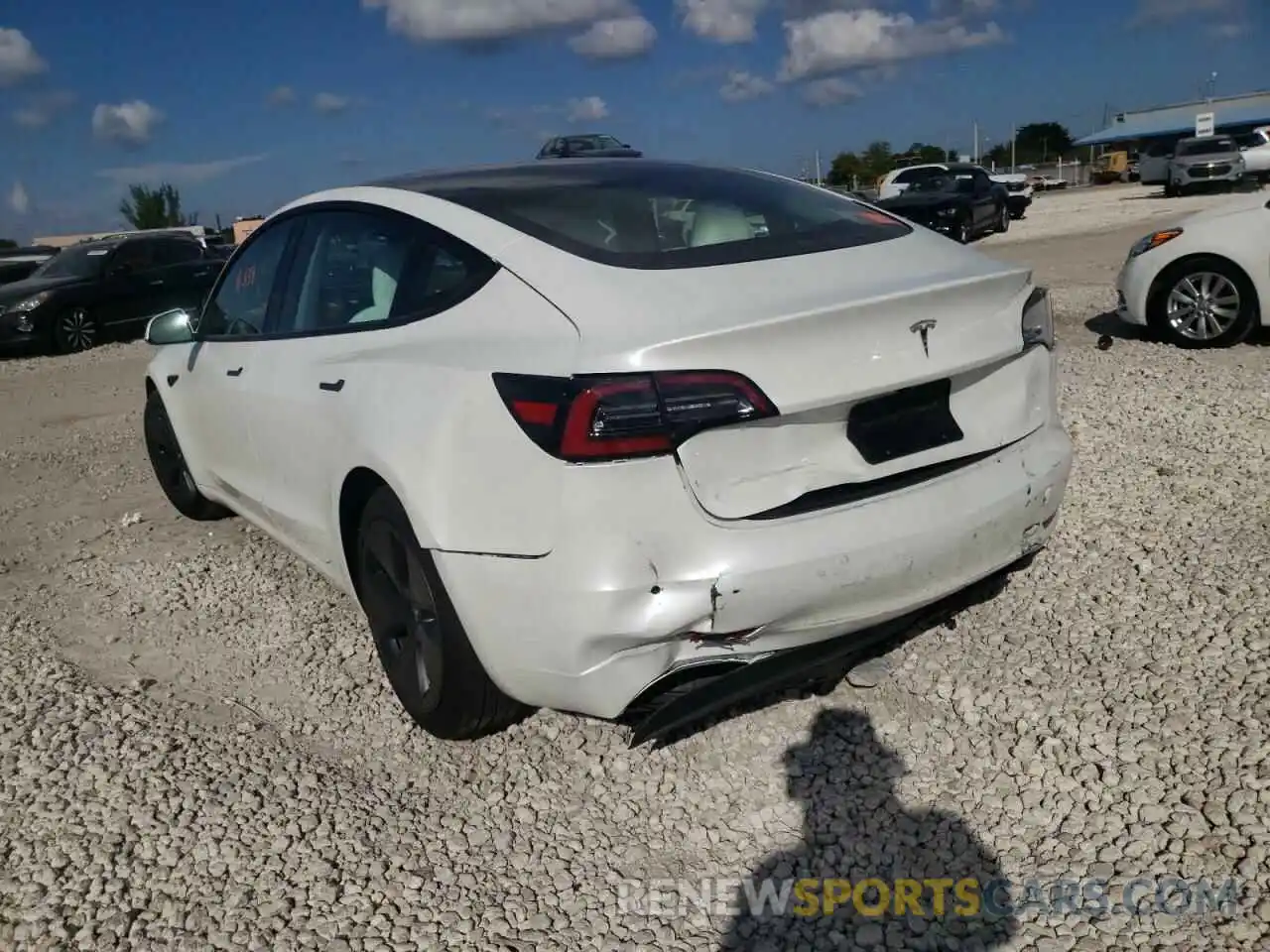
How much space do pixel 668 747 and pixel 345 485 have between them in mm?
1229

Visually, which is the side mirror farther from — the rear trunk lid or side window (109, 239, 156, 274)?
side window (109, 239, 156, 274)

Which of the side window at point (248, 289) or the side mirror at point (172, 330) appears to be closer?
the side window at point (248, 289)

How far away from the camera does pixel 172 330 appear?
450cm

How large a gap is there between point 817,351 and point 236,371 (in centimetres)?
250

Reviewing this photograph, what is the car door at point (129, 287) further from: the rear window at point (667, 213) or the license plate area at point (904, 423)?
the license plate area at point (904, 423)

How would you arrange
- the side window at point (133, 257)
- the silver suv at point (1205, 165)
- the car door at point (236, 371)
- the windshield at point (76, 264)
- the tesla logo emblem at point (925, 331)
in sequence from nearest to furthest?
the tesla logo emblem at point (925, 331) < the car door at point (236, 371) < the windshield at point (76, 264) < the side window at point (133, 257) < the silver suv at point (1205, 165)

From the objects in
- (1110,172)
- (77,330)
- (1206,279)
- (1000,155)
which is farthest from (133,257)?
(1000,155)

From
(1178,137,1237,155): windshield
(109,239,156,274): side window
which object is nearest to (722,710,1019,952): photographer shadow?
(109,239,156,274): side window

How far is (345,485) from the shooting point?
10.2 feet

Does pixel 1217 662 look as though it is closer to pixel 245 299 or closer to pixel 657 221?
pixel 657 221

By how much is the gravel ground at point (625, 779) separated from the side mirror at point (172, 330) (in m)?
1.10

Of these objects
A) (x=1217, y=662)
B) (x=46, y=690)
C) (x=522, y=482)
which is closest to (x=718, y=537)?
(x=522, y=482)

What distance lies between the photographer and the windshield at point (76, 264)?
14930 millimetres

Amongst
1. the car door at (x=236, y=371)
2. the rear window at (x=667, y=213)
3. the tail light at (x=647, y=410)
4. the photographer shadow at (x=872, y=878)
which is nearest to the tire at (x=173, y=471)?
the car door at (x=236, y=371)
